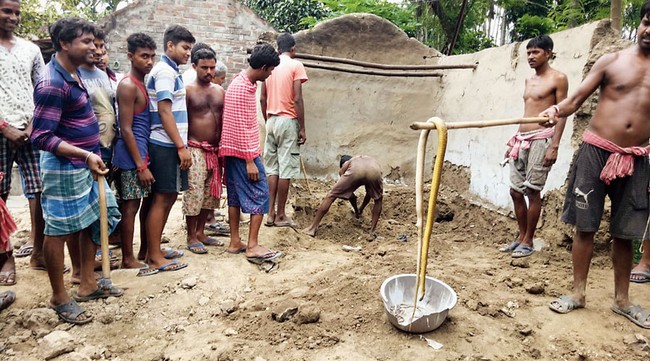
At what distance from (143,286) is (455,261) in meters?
Result: 2.61

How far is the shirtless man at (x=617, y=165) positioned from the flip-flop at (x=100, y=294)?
2.90m

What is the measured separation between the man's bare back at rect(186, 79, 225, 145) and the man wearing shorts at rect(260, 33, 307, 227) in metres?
1.11

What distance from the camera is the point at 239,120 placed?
143 inches

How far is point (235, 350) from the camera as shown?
244cm

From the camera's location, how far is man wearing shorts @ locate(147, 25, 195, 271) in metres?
3.24

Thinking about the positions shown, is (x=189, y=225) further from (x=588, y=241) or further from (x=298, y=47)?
(x=298, y=47)

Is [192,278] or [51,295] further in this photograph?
[192,278]

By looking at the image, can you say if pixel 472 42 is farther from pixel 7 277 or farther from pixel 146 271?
pixel 7 277

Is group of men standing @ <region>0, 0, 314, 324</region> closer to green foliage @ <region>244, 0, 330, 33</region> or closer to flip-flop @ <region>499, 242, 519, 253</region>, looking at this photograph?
flip-flop @ <region>499, 242, 519, 253</region>

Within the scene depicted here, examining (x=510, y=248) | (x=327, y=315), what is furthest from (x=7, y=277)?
(x=510, y=248)

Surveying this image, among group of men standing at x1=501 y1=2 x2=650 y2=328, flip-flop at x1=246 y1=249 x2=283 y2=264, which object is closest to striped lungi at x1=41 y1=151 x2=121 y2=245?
flip-flop at x1=246 y1=249 x2=283 y2=264

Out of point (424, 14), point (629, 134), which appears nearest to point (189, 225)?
point (629, 134)

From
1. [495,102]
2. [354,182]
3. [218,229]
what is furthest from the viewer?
[495,102]

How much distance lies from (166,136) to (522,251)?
3.22 meters
